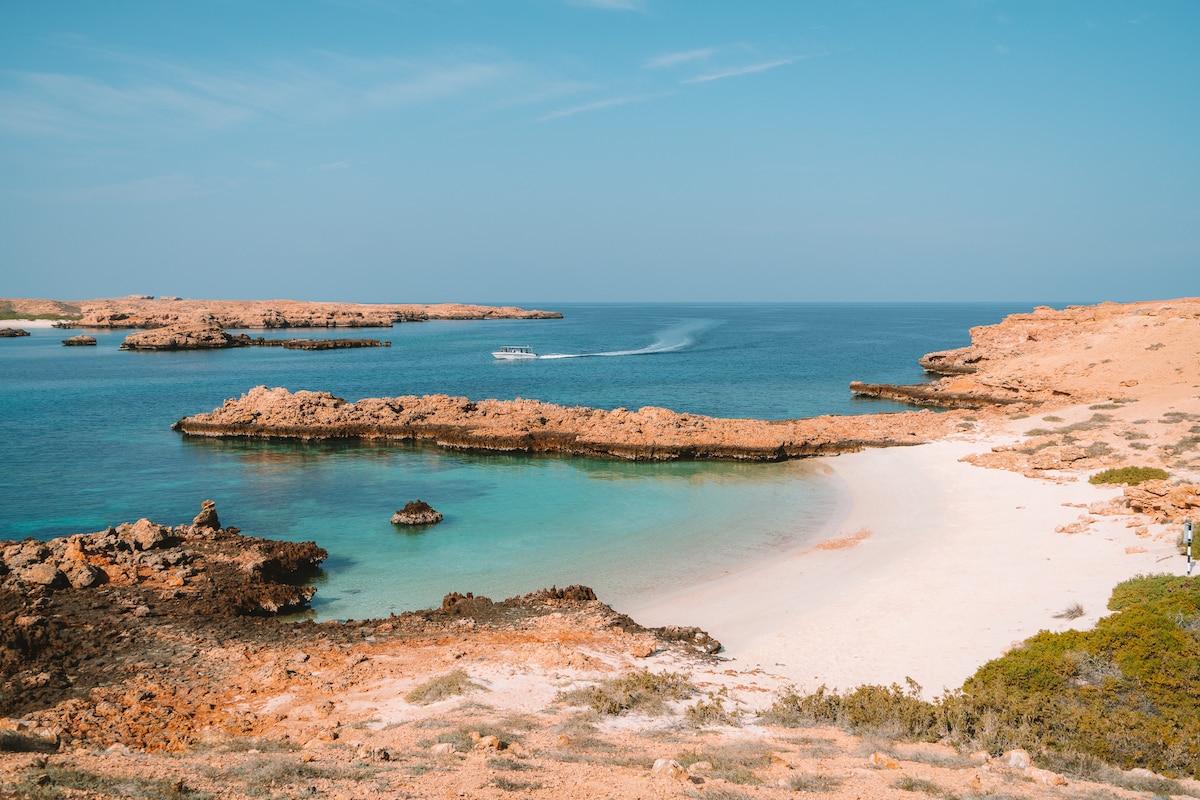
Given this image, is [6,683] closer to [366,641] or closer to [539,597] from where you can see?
[366,641]

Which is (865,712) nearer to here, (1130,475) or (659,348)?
(1130,475)

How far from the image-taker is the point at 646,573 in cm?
1705

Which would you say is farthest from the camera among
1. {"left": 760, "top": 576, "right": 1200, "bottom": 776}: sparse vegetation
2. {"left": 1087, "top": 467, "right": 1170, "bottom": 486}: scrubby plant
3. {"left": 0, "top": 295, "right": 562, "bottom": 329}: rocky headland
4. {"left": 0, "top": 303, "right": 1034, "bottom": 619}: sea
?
{"left": 0, "top": 295, "right": 562, "bottom": 329}: rocky headland

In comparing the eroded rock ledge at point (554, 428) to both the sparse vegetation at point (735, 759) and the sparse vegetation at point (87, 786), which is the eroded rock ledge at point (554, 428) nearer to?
the sparse vegetation at point (735, 759)

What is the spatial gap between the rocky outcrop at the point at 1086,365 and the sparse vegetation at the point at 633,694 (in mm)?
32859

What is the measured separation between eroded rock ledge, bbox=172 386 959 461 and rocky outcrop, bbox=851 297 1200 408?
1106 cm

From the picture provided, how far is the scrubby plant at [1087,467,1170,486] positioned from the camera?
775 inches

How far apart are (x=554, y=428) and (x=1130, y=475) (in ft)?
69.1

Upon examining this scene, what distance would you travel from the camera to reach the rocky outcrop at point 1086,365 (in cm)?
3866

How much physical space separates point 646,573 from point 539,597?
3464 mm

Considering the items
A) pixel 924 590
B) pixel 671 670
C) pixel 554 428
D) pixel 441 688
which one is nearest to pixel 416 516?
pixel 441 688

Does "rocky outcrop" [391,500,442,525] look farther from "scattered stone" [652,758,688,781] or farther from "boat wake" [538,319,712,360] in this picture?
"boat wake" [538,319,712,360]

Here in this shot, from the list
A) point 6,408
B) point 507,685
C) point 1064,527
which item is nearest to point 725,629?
point 507,685

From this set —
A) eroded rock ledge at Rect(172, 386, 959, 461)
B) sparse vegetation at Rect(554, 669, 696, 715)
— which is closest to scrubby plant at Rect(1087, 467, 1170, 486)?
eroded rock ledge at Rect(172, 386, 959, 461)
